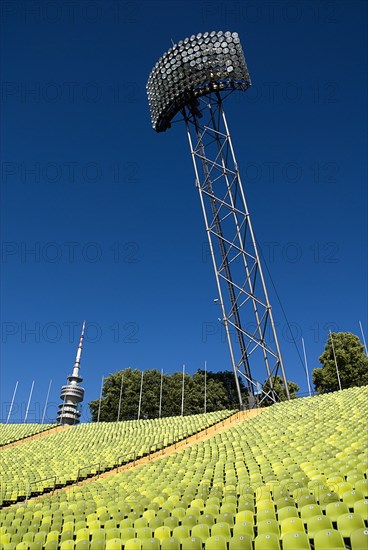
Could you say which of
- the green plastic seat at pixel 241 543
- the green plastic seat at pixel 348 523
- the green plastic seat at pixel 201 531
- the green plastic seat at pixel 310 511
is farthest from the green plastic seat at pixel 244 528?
the green plastic seat at pixel 348 523

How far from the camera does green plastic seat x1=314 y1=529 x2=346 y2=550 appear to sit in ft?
19.6

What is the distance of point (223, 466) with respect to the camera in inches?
523

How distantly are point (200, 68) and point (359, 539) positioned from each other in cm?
3580

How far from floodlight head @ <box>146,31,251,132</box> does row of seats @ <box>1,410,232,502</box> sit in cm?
2745

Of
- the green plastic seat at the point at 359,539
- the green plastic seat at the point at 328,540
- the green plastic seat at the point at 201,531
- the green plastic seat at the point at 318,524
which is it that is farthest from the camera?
the green plastic seat at the point at 201,531

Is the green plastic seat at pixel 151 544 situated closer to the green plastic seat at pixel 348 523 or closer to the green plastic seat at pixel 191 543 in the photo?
the green plastic seat at pixel 191 543

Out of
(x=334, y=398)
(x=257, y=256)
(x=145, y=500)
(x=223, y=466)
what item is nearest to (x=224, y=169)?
(x=257, y=256)

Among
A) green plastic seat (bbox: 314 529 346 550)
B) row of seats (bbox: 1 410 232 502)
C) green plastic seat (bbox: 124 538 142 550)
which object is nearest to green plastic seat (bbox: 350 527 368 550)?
green plastic seat (bbox: 314 529 346 550)

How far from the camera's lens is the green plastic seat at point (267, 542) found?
6.43 meters

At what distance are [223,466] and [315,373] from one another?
29.3m

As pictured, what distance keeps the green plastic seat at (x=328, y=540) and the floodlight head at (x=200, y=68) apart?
1380 inches

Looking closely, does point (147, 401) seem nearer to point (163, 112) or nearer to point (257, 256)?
point (257, 256)

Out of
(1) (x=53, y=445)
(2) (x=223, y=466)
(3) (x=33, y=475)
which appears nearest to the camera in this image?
(2) (x=223, y=466)

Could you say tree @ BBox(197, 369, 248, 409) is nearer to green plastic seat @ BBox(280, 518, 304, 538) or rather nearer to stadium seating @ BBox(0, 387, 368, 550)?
stadium seating @ BBox(0, 387, 368, 550)
